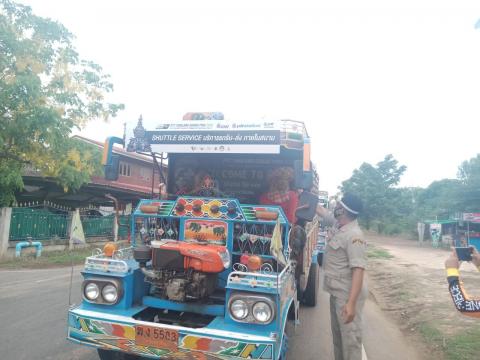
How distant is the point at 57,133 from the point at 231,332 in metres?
11.3

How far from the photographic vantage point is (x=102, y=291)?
12.6ft

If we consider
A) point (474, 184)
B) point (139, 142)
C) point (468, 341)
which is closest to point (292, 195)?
point (139, 142)

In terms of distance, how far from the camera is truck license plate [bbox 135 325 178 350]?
3.28 metres

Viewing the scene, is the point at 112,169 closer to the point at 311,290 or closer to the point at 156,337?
the point at 156,337

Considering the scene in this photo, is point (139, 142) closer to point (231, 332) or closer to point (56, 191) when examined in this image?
point (231, 332)

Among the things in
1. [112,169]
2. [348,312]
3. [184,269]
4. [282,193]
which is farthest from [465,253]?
[112,169]

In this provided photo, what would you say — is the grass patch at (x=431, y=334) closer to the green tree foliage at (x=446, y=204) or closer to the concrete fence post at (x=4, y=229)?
the concrete fence post at (x=4, y=229)

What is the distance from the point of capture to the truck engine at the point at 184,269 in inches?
144

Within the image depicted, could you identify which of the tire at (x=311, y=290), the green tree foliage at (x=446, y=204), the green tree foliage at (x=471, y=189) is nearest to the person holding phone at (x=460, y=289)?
the tire at (x=311, y=290)

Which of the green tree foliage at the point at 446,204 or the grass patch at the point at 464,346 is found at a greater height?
the green tree foliage at the point at 446,204

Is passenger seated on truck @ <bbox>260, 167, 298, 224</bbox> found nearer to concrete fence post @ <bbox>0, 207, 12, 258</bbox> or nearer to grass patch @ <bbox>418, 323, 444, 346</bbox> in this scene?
grass patch @ <bbox>418, 323, 444, 346</bbox>

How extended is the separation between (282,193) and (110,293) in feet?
8.43

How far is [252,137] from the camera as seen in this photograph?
14.7ft

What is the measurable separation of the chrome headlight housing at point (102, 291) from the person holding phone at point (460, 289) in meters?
2.87
